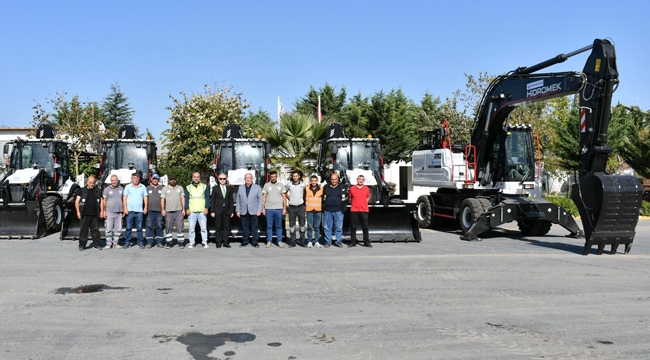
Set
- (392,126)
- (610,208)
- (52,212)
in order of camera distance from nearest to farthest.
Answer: (610,208) < (52,212) < (392,126)

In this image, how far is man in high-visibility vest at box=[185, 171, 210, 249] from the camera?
549 inches

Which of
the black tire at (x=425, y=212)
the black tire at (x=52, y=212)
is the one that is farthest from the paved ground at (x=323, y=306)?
the black tire at (x=425, y=212)

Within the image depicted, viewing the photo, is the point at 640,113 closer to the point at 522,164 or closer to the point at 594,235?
the point at 522,164

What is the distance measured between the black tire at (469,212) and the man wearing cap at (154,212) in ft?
25.7

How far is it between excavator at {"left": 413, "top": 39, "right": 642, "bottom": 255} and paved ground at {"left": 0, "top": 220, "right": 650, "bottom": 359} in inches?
42.7

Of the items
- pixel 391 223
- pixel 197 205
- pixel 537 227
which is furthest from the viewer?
pixel 537 227

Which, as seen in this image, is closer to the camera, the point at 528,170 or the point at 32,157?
the point at 528,170

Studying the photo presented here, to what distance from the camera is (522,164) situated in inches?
694

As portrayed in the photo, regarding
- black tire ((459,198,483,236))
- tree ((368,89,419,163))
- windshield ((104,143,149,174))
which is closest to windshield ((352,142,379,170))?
black tire ((459,198,483,236))

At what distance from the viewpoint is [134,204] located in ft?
45.4

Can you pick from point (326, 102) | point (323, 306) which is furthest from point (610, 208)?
point (326, 102)

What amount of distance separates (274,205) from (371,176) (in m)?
4.28

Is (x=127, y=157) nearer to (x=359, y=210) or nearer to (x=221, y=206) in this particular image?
(x=221, y=206)

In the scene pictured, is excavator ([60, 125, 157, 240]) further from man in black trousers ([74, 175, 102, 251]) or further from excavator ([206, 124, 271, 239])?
man in black trousers ([74, 175, 102, 251])
